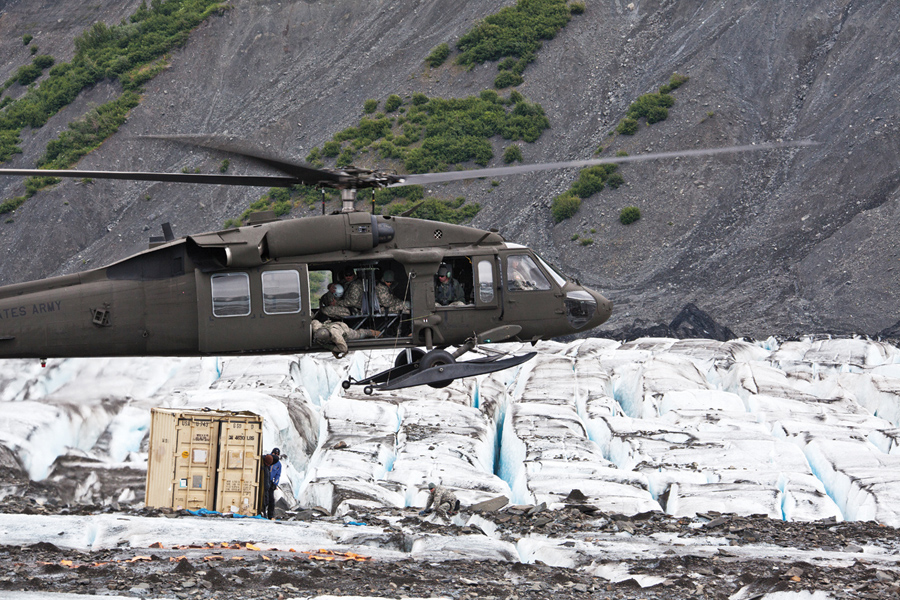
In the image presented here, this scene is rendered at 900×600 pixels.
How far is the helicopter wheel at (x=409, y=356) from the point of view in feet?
38.8

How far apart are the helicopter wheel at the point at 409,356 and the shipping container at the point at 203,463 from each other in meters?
2.13

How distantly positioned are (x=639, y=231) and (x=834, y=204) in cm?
727

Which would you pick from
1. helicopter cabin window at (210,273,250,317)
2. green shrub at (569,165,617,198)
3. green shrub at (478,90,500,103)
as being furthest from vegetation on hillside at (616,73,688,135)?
helicopter cabin window at (210,273,250,317)

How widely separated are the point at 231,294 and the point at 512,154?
30445 mm

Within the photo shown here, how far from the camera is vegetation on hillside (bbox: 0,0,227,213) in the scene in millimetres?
45500

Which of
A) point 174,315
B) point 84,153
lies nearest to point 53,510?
point 174,315

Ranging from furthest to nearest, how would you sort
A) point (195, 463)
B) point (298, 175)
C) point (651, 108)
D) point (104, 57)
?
1. point (104, 57)
2. point (651, 108)
3. point (195, 463)
4. point (298, 175)

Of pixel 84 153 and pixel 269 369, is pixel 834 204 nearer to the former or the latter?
pixel 269 369

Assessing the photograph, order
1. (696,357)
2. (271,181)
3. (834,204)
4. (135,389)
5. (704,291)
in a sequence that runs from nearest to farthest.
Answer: (271,181) < (135,389) < (696,357) < (704,291) < (834,204)

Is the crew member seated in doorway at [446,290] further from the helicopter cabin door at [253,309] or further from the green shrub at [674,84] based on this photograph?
the green shrub at [674,84]

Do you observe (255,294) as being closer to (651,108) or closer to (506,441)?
(506,441)

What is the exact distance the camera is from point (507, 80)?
143 ft

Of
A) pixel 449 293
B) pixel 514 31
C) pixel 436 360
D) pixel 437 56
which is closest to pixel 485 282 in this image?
pixel 449 293

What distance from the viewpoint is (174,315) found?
35.6 feet
